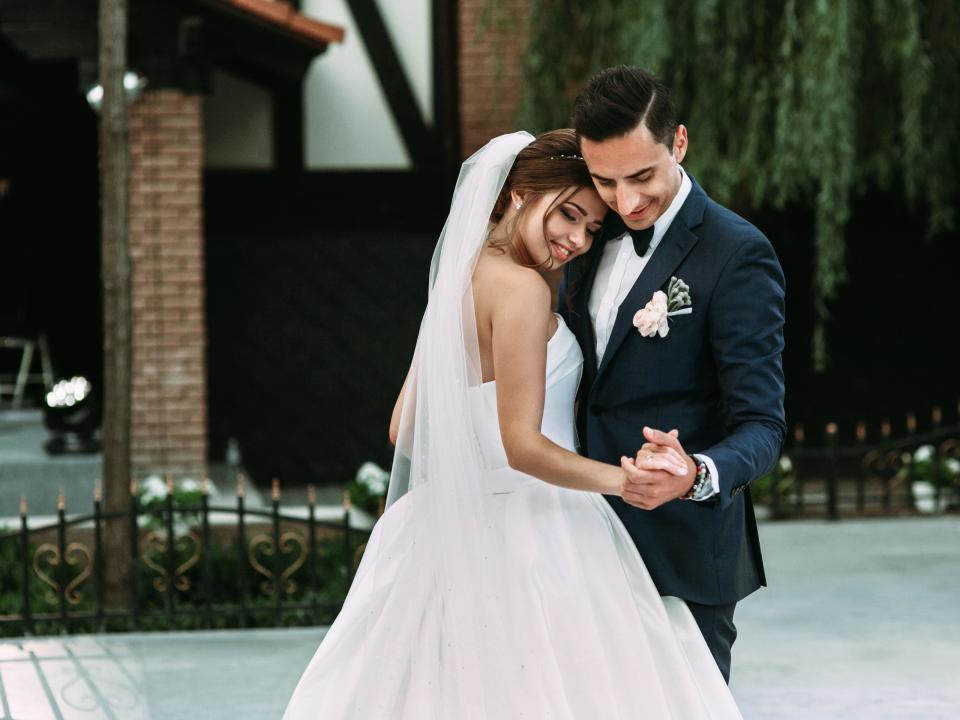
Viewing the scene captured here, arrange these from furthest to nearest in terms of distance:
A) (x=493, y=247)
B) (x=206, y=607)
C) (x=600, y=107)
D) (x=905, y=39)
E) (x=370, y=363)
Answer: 1. (x=370, y=363)
2. (x=905, y=39)
3. (x=206, y=607)
4. (x=493, y=247)
5. (x=600, y=107)

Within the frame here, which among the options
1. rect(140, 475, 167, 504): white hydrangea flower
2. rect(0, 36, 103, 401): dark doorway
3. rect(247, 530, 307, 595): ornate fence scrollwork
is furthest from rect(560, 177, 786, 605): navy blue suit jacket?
rect(0, 36, 103, 401): dark doorway

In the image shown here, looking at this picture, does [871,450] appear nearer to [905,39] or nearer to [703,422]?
[905,39]

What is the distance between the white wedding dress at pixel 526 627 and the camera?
10.8 ft

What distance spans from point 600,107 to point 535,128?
7557 mm

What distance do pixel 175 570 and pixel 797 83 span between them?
201 inches

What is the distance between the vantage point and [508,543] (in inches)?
135

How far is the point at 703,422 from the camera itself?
10.9 feet

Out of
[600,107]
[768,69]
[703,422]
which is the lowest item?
[703,422]

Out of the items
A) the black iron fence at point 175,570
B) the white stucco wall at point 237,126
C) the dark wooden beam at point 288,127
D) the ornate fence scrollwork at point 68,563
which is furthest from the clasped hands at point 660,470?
the white stucco wall at point 237,126

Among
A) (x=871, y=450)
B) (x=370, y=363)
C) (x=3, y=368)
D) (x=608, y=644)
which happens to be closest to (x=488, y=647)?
(x=608, y=644)

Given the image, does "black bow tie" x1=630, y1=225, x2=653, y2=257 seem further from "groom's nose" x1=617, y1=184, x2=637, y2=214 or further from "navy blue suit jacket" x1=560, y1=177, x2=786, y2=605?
"groom's nose" x1=617, y1=184, x2=637, y2=214

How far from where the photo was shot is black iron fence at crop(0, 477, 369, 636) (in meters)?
6.89

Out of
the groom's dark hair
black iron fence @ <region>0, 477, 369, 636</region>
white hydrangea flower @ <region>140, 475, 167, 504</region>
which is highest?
the groom's dark hair

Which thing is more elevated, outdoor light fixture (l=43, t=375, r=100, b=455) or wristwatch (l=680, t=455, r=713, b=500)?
wristwatch (l=680, t=455, r=713, b=500)
